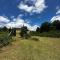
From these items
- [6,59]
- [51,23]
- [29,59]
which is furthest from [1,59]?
[51,23]

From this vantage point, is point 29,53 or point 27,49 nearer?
point 29,53

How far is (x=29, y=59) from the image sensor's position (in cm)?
923

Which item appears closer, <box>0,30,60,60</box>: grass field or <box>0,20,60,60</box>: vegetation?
<box>0,30,60,60</box>: grass field

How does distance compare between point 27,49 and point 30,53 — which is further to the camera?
point 27,49

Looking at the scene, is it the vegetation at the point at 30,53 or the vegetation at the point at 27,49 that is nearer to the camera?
the vegetation at the point at 30,53

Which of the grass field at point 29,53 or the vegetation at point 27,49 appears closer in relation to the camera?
the grass field at point 29,53

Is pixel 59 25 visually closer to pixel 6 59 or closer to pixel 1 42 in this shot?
pixel 1 42

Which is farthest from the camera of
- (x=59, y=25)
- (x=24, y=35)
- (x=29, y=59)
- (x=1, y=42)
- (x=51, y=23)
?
(x=51, y=23)

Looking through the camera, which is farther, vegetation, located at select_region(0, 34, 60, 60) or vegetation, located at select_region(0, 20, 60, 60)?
vegetation, located at select_region(0, 20, 60, 60)

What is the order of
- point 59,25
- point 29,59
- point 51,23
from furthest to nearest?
1. point 51,23
2. point 59,25
3. point 29,59

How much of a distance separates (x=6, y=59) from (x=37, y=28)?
206ft

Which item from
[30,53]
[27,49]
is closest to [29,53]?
[30,53]

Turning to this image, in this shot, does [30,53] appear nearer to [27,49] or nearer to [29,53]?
[29,53]

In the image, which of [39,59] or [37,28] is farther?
[37,28]
